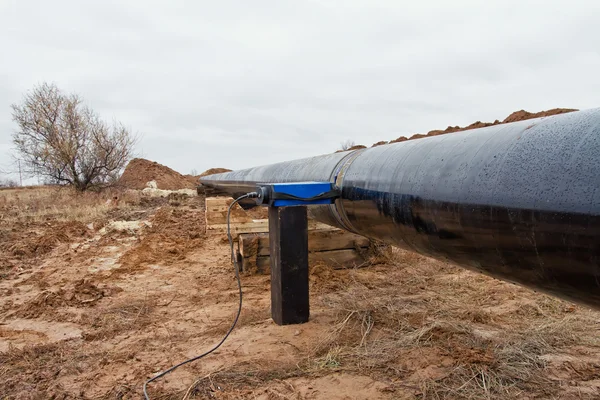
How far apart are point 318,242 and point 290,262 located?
1753 millimetres

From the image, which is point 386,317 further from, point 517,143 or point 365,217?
point 517,143

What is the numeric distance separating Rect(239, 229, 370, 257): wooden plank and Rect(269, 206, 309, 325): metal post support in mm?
1510

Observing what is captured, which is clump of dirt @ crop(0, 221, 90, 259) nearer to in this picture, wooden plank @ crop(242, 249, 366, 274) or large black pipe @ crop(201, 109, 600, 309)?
wooden plank @ crop(242, 249, 366, 274)

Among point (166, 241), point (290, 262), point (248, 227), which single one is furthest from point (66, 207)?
point (290, 262)

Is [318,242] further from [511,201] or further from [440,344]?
[511,201]

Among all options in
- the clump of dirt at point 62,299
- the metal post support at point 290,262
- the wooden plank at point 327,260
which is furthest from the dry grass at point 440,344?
the clump of dirt at point 62,299

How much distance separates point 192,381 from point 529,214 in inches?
80.2

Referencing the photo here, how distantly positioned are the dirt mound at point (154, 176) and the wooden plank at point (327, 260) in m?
19.1

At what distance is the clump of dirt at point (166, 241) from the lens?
5.80m

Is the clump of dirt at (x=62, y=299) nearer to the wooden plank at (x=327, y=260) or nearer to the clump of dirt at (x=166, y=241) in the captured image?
the clump of dirt at (x=166, y=241)

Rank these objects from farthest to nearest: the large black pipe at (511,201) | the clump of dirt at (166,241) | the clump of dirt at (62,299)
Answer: the clump of dirt at (166,241)
the clump of dirt at (62,299)
the large black pipe at (511,201)

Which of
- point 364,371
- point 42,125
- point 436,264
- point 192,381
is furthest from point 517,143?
point 42,125

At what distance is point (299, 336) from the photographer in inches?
116

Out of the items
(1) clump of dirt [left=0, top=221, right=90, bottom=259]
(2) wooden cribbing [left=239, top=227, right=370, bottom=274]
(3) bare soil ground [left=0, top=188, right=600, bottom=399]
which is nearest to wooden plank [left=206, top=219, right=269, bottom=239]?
(2) wooden cribbing [left=239, top=227, right=370, bottom=274]
